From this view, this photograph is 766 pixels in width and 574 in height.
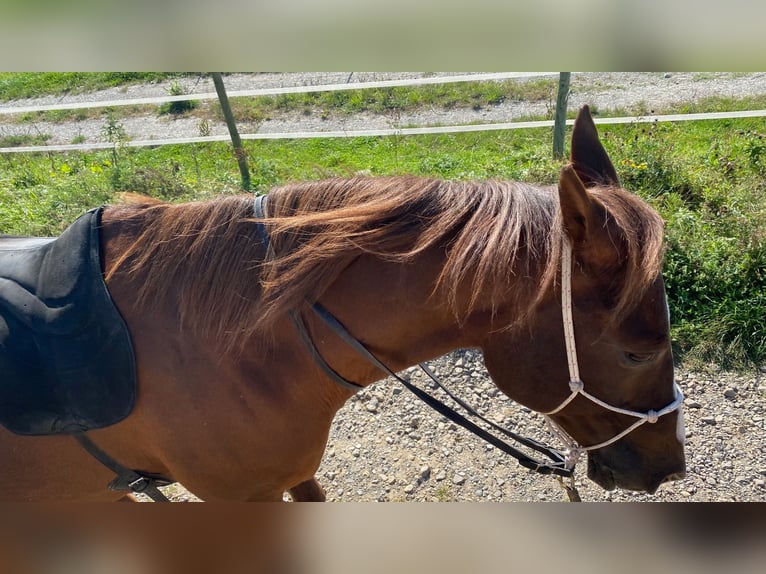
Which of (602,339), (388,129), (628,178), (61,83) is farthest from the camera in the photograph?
(61,83)

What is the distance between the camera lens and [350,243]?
4.86 ft

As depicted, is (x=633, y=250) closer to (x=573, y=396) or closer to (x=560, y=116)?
(x=573, y=396)

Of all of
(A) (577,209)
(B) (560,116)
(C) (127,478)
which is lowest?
(C) (127,478)

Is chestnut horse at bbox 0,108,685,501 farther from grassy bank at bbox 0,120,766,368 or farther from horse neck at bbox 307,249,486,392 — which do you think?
grassy bank at bbox 0,120,766,368

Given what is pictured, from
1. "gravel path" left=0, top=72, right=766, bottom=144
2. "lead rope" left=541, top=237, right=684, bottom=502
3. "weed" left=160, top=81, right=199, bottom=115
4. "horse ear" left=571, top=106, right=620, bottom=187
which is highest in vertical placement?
"weed" left=160, top=81, right=199, bottom=115

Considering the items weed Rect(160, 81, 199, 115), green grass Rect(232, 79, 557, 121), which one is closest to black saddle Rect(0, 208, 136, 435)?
green grass Rect(232, 79, 557, 121)

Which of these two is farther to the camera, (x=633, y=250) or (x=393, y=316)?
(x=393, y=316)

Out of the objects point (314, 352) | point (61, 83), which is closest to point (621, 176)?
point (314, 352)

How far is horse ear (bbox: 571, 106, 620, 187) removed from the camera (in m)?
1.60

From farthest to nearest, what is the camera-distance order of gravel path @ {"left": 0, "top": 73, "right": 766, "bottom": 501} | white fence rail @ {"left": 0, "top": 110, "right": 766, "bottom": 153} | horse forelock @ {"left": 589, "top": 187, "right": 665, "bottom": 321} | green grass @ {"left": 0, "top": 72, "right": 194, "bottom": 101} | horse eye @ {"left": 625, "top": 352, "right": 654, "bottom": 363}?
1. green grass @ {"left": 0, "top": 72, "right": 194, "bottom": 101}
2. white fence rail @ {"left": 0, "top": 110, "right": 766, "bottom": 153}
3. gravel path @ {"left": 0, "top": 73, "right": 766, "bottom": 501}
4. horse eye @ {"left": 625, "top": 352, "right": 654, "bottom": 363}
5. horse forelock @ {"left": 589, "top": 187, "right": 665, "bottom": 321}

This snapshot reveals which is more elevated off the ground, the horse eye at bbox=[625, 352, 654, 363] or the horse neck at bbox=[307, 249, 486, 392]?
the horse neck at bbox=[307, 249, 486, 392]

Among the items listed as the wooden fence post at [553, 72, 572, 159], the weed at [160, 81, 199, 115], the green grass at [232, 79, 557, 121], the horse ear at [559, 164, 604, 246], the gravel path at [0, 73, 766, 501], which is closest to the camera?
the horse ear at [559, 164, 604, 246]

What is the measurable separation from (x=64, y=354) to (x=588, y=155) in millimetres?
1778
